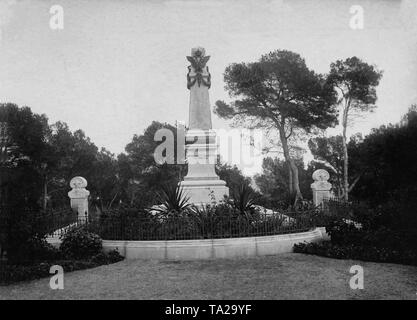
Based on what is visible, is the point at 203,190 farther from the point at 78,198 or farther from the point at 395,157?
the point at 395,157

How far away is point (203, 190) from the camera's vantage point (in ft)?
44.1

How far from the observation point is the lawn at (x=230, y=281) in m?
6.32

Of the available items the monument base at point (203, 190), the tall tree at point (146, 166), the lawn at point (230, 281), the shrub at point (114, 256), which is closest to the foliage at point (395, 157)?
the monument base at point (203, 190)

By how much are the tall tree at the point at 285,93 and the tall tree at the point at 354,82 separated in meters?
0.88

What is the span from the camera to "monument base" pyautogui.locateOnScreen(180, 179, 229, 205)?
13344 mm

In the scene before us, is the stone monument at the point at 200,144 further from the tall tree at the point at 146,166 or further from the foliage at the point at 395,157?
the tall tree at the point at 146,166

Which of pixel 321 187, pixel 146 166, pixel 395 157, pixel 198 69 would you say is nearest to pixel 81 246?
pixel 198 69

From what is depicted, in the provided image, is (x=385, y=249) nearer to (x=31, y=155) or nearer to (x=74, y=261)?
(x=74, y=261)

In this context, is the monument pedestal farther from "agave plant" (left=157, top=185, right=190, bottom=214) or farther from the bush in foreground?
the bush in foreground

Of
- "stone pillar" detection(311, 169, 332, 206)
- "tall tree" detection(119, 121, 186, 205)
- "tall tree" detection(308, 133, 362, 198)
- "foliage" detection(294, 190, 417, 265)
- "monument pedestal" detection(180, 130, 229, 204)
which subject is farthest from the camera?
"tall tree" detection(308, 133, 362, 198)

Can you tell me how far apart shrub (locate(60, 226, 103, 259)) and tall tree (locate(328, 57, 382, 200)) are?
21.9 metres

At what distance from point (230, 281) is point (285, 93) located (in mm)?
23057

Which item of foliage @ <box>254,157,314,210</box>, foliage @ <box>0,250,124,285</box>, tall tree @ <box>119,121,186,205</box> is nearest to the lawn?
foliage @ <box>0,250,124,285</box>

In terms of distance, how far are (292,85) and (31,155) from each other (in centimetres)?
2080
